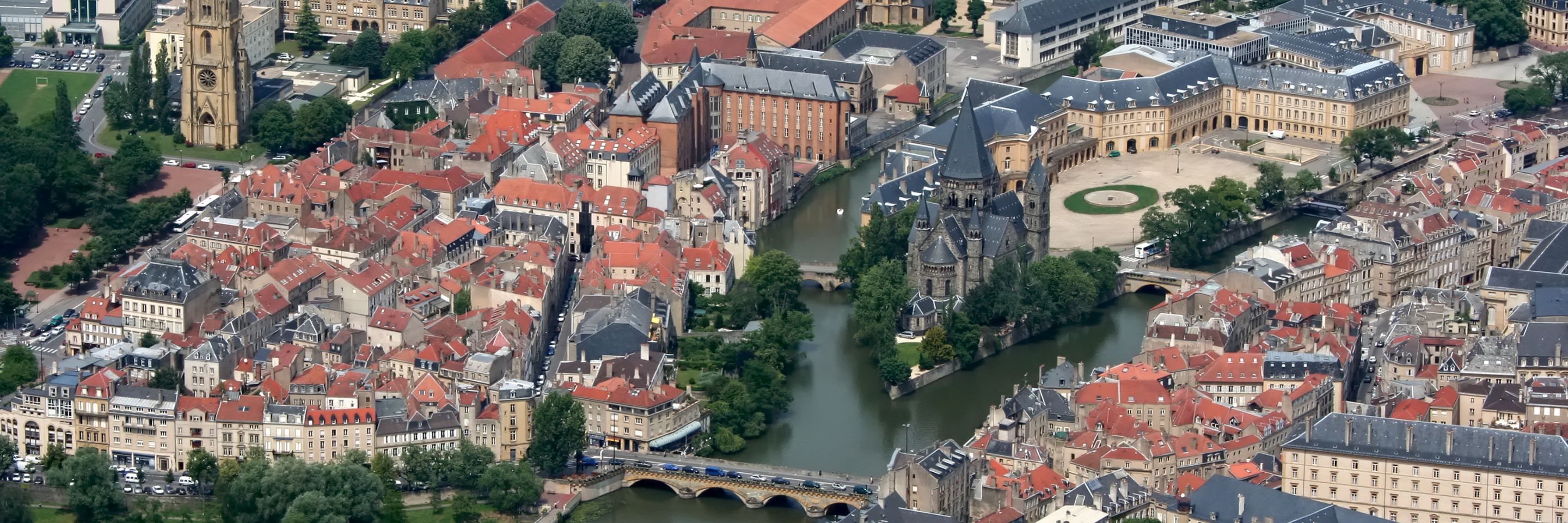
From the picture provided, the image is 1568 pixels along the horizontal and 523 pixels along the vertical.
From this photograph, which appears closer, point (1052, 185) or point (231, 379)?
point (231, 379)

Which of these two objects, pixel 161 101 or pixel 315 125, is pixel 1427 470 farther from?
pixel 161 101

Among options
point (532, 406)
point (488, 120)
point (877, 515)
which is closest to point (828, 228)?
point (488, 120)

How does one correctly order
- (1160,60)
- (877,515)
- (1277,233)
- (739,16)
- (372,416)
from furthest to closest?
(739,16)
(1160,60)
(1277,233)
(372,416)
(877,515)

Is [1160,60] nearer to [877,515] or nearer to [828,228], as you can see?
[828,228]

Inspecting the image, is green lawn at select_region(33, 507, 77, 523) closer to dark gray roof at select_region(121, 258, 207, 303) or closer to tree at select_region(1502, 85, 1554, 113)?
dark gray roof at select_region(121, 258, 207, 303)

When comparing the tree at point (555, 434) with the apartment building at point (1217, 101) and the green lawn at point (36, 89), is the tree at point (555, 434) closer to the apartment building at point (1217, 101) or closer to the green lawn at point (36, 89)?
the apartment building at point (1217, 101)

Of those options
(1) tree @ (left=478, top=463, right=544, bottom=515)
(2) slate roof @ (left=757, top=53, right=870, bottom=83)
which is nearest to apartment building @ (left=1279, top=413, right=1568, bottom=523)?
(1) tree @ (left=478, top=463, right=544, bottom=515)
